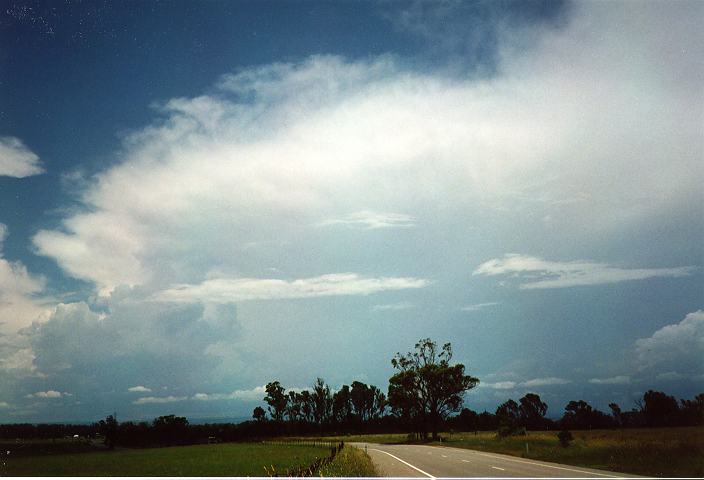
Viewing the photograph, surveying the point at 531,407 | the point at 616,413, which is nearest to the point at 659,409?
the point at 616,413

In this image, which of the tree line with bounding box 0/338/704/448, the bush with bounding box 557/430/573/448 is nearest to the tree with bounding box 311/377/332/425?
the tree line with bounding box 0/338/704/448

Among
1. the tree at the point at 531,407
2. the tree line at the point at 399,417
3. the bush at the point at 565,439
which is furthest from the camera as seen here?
the tree at the point at 531,407

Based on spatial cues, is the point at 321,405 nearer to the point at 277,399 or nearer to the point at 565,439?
the point at 277,399

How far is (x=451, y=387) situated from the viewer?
312ft

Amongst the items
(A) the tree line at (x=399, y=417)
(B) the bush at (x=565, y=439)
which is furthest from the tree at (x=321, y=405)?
(B) the bush at (x=565, y=439)

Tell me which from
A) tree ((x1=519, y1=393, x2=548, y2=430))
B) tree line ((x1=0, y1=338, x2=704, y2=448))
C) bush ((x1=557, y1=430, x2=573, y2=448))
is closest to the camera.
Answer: bush ((x1=557, y1=430, x2=573, y2=448))

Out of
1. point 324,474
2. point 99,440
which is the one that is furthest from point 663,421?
point 99,440

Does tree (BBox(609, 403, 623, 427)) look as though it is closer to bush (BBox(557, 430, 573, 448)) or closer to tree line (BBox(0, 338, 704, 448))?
tree line (BBox(0, 338, 704, 448))

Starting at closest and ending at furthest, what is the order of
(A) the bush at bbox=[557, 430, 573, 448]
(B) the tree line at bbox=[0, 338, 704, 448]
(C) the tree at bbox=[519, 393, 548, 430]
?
(A) the bush at bbox=[557, 430, 573, 448] → (B) the tree line at bbox=[0, 338, 704, 448] → (C) the tree at bbox=[519, 393, 548, 430]

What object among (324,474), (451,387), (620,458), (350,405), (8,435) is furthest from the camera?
(350,405)

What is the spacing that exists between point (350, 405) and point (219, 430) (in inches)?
2009

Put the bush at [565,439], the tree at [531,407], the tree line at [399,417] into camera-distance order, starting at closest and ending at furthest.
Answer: the bush at [565,439] → the tree line at [399,417] → the tree at [531,407]

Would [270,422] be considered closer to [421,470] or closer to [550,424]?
[550,424]

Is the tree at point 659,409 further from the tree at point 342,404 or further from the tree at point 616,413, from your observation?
the tree at point 342,404
